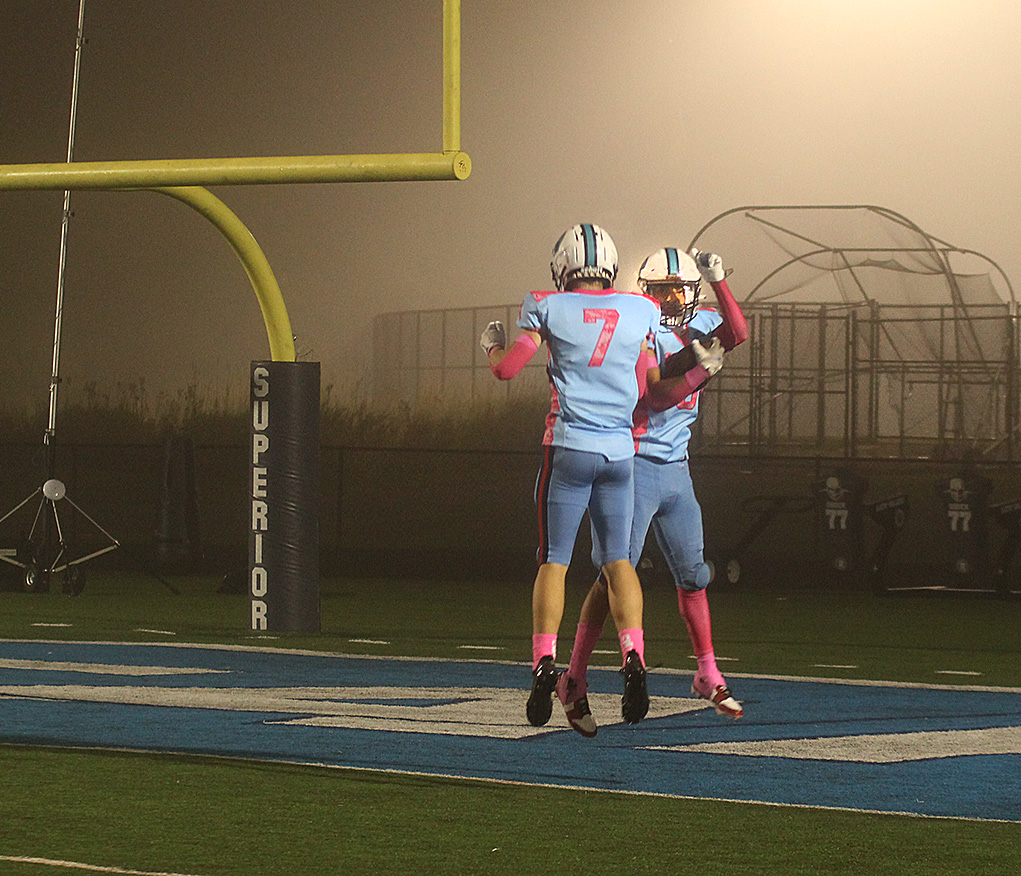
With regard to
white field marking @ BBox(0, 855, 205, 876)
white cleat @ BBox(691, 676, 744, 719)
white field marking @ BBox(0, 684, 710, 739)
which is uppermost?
white cleat @ BBox(691, 676, 744, 719)

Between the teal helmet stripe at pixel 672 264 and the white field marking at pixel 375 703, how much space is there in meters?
1.71

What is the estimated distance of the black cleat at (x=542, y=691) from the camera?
5.67 meters

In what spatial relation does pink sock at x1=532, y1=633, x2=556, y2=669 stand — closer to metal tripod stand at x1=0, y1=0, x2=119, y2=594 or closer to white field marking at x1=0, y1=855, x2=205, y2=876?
white field marking at x1=0, y1=855, x2=205, y2=876

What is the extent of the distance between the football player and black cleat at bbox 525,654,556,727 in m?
0.11

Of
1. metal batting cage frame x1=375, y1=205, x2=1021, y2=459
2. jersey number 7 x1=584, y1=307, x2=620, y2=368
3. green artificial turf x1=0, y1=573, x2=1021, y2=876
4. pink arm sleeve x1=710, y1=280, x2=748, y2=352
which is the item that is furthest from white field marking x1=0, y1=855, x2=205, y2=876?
metal batting cage frame x1=375, y1=205, x2=1021, y2=459

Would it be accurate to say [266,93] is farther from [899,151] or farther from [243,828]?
[243,828]

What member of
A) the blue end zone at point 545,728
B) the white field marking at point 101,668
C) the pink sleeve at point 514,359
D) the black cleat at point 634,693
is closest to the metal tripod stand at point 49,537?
the white field marking at point 101,668

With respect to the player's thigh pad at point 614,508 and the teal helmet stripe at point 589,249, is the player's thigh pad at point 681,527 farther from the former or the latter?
the teal helmet stripe at point 589,249

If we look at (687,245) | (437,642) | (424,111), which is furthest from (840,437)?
(437,642)

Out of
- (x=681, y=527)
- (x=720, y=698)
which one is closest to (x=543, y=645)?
(x=681, y=527)

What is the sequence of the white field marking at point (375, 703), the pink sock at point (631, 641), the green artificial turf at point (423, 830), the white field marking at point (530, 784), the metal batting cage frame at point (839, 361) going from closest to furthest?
the green artificial turf at point (423, 830), the white field marking at point (530, 784), the pink sock at point (631, 641), the white field marking at point (375, 703), the metal batting cage frame at point (839, 361)

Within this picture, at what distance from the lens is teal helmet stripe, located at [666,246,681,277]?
20.4ft

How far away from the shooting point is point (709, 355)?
5.92m

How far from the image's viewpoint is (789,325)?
23969mm
